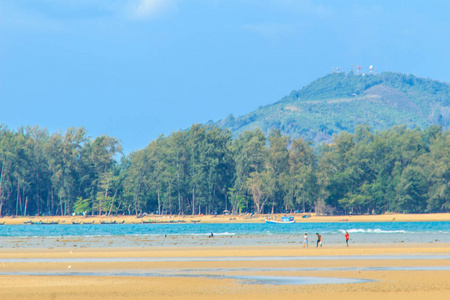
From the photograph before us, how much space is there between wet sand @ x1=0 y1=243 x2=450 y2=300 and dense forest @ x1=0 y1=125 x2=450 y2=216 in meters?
82.8

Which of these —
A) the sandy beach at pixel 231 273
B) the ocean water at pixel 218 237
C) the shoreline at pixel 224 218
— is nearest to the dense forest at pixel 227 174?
the shoreline at pixel 224 218

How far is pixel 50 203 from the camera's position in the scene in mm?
146125

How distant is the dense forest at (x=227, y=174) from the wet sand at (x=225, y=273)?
82826 mm

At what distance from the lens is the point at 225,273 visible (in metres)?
30.9

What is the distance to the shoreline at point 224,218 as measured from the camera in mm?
120062

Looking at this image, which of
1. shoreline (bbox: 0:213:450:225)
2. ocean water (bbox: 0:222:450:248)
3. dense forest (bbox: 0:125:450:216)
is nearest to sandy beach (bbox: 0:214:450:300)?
ocean water (bbox: 0:222:450:248)

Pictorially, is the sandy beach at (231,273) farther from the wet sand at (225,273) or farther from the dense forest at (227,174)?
the dense forest at (227,174)

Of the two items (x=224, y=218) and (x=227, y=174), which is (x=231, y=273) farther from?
(x=227, y=174)

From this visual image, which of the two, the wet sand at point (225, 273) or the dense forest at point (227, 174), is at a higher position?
the dense forest at point (227, 174)

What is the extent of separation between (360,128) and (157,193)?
1907 inches

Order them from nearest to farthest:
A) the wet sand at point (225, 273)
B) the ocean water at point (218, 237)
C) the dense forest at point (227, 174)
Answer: the wet sand at point (225, 273) < the ocean water at point (218, 237) < the dense forest at point (227, 174)

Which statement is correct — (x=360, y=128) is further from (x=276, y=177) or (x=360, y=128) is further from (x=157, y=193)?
→ (x=157, y=193)

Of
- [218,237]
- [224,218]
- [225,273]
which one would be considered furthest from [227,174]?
[225,273]

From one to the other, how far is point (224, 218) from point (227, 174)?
1326 cm
